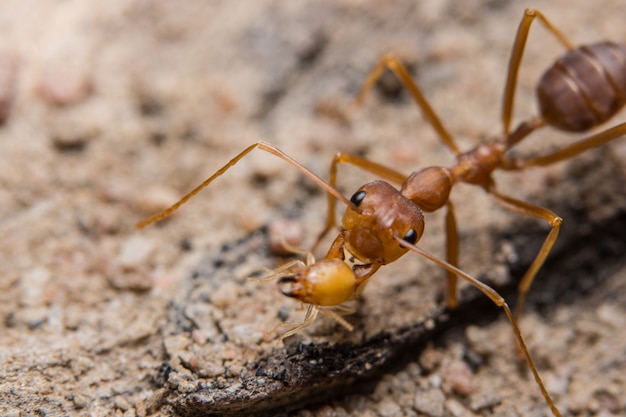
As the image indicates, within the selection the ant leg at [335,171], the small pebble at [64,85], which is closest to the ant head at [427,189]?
the ant leg at [335,171]

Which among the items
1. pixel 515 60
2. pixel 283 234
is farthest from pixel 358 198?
pixel 515 60

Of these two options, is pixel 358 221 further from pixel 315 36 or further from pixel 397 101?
pixel 315 36

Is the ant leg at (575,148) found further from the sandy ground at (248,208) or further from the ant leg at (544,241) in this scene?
the ant leg at (544,241)

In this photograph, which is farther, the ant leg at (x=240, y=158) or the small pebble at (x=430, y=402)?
the small pebble at (x=430, y=402)

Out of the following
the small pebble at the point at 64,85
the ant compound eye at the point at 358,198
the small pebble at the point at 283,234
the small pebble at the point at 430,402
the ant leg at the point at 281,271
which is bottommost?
the small pebble at the point at 430,402

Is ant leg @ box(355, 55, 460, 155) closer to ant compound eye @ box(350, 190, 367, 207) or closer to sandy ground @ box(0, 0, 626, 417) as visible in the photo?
sandy ground @ box(0, 0, 626, 417)

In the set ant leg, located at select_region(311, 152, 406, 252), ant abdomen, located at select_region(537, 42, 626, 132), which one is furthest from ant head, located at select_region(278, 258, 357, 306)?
ant abdomen, located at select_region(537, 42, 626, 132)

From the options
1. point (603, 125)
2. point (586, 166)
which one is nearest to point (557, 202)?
point (586, 166)
